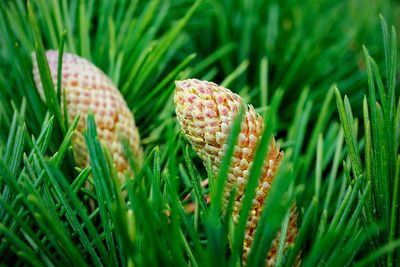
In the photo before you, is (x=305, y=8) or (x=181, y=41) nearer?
(x=181, y=41)

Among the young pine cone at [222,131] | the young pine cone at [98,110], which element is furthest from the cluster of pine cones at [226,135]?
the young pine cone at [98,110]

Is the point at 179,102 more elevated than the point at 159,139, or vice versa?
the point at 179,102

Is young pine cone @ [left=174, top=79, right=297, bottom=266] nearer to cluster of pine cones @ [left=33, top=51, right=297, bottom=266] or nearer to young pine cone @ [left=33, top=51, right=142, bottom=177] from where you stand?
cluster of pine cones @ [left=33, top=51, right=297, bottom=266]

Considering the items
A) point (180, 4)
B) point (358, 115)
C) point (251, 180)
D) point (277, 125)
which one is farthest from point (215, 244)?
point (180, 4)

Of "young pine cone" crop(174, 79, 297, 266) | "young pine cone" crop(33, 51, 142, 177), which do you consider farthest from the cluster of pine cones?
"young pine cone" crop(33, 51, 142, 177)

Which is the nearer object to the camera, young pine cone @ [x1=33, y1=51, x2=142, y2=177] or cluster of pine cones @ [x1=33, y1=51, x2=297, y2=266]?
cluster of pine cones @ [x1=33, y1=51, x2=297, y2=266]

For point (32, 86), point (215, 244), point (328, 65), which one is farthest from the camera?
point (328, 65)

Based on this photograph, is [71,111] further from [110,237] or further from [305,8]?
[305,8]

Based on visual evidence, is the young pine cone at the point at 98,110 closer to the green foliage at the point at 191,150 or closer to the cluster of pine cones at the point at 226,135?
the green foliage at the point at 191,150
